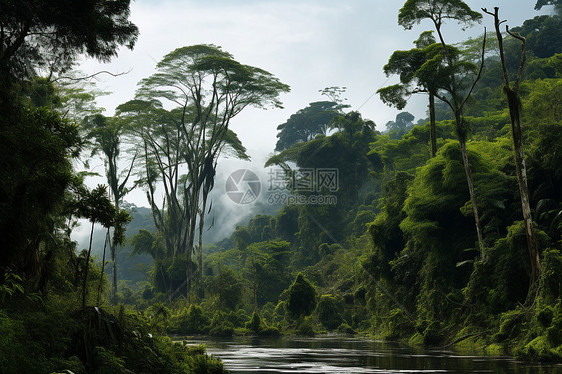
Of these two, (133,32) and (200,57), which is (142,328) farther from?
(200,57)

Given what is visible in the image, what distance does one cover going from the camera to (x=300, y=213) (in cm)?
7400

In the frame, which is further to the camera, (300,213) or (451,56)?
(300,213)

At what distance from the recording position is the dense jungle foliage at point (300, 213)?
11.2 metres

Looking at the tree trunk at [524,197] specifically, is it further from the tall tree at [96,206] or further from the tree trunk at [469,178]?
the tall tree at [96,206]

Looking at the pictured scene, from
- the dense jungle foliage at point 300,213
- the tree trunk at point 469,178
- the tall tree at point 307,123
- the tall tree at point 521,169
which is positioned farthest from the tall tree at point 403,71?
the tall tree at point 307,123

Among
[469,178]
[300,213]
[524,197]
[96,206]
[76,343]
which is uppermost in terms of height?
[300,213]

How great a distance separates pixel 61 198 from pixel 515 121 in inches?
552

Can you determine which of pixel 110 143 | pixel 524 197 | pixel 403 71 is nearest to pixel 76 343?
pixel 524 197

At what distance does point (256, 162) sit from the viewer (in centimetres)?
17625

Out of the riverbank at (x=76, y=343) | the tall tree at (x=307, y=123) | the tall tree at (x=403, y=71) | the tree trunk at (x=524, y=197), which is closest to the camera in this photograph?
the riverbank at (x=76, y=343)

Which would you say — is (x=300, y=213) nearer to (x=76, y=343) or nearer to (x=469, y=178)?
(x=469, y=178)

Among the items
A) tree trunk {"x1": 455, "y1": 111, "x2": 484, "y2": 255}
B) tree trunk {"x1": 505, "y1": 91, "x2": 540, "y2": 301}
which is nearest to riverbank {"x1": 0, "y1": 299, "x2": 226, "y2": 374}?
tree trunk {"x1": 505, "y1": 91, "x2": 540, "y2": 301}

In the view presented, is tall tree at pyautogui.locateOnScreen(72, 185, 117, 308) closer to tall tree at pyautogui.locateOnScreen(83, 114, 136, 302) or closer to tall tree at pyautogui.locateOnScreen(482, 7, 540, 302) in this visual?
tall tree at pyautogui.locateOnScreen(482, 7, 540, 302)

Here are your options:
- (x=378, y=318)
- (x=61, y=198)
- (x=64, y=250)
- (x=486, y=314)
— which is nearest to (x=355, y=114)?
(x=378, y=318)
